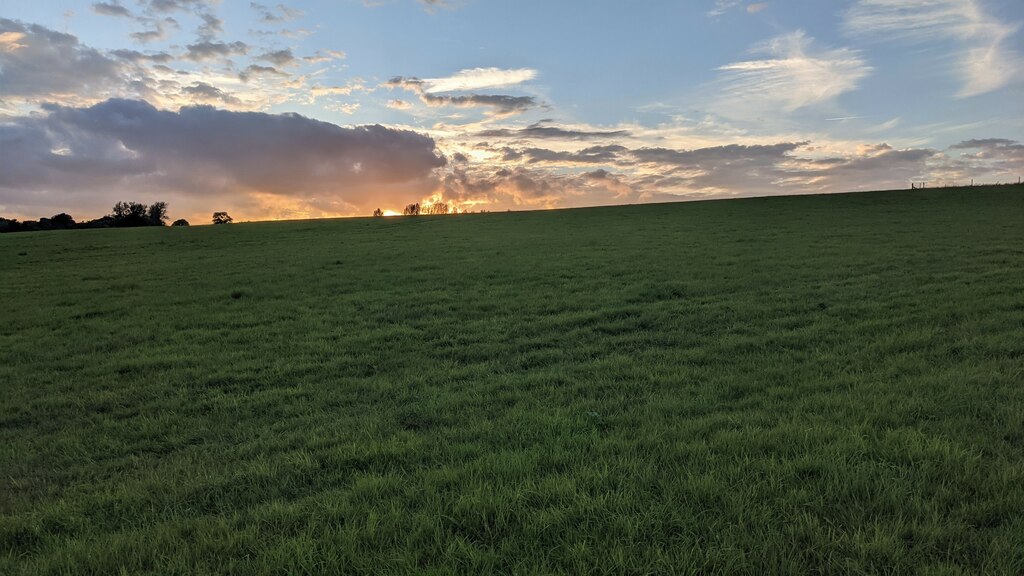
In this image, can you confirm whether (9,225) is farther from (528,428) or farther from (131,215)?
(528,428)

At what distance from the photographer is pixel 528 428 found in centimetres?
597

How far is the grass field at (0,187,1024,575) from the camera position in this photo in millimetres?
3832

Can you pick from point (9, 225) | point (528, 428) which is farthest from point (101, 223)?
point (528, 428)

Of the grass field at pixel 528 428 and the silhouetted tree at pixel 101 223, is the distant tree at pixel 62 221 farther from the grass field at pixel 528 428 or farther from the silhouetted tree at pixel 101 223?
the grass field at pixel 528 428

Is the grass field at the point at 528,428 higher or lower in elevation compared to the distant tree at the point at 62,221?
lower

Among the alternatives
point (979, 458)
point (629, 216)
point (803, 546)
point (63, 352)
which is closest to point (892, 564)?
point (803, 546)

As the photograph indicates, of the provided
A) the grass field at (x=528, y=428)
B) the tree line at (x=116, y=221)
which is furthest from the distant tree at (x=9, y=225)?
the grass field at (x=528, y=428)

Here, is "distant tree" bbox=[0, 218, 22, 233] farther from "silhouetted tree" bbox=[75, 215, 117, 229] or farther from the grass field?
the grass field

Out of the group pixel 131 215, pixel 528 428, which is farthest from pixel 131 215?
pixel 528 428

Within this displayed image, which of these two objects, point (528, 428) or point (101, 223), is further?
point (101, 223)

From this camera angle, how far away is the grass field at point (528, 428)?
12.6 ft

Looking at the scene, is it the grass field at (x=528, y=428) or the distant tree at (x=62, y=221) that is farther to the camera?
the distant tree at (x=62, y=221)

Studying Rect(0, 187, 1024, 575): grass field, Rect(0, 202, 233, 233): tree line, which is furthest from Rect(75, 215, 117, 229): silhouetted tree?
Rect(0, 187, 1024, 575): grass field

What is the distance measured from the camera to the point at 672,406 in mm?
6500
